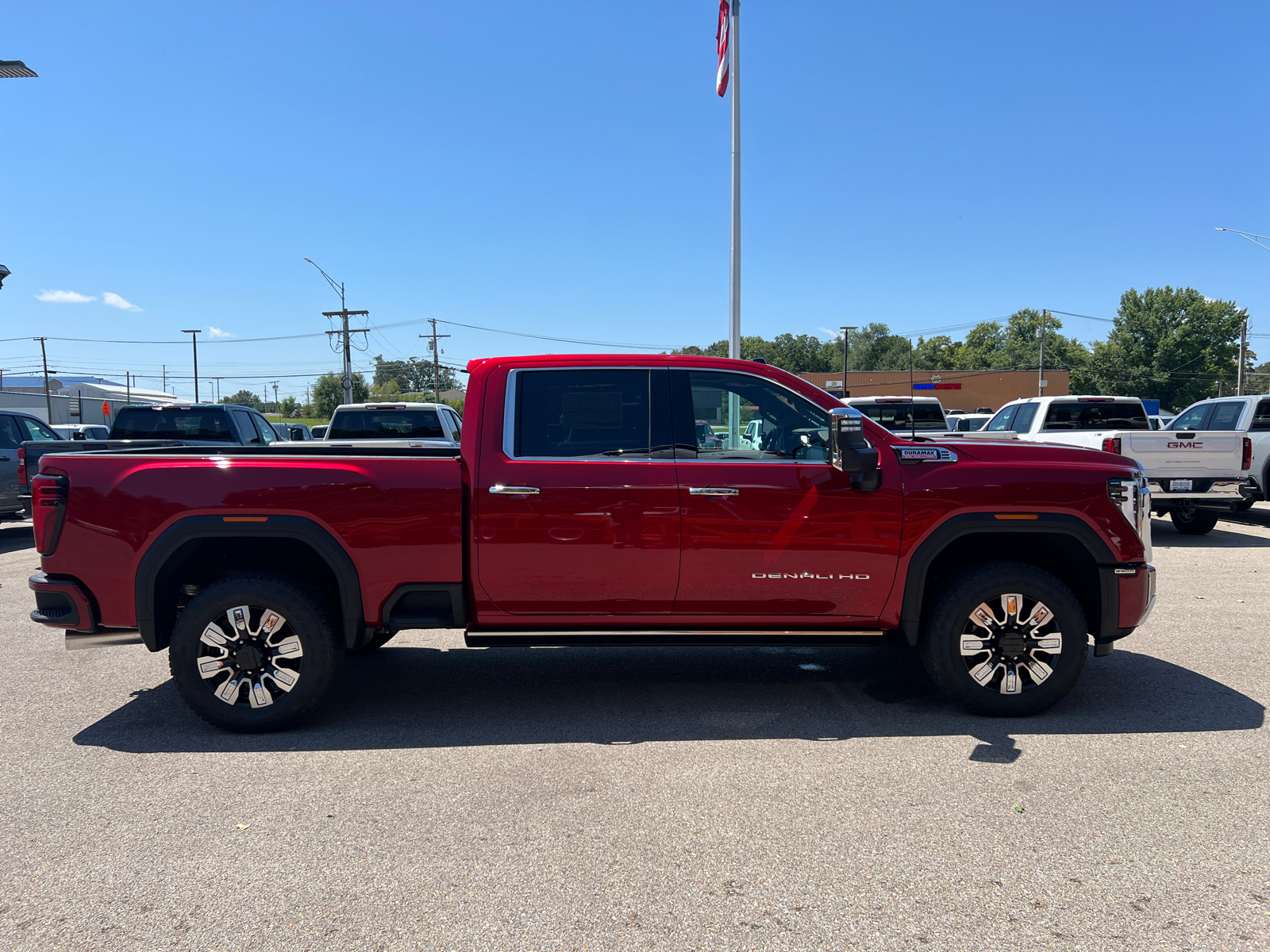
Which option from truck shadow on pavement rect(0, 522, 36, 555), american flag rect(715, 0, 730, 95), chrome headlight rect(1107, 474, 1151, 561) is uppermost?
american flag rect(715, 0, 730, 95)

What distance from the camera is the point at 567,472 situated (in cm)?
460

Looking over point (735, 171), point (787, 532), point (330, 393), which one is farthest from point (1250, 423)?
point (330, 393)

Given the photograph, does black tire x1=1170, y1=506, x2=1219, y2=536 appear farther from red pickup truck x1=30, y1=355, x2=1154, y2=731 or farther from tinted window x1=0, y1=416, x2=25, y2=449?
tinted window x1=0, y1=416, x2=25, y2=449

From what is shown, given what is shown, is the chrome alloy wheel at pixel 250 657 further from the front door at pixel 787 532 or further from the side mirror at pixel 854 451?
the side mirror at pixel 854 451

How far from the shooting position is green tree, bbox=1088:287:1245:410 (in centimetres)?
8994

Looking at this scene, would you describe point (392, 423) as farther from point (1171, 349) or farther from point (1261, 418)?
point (1171, 349)

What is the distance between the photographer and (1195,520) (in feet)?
39.9

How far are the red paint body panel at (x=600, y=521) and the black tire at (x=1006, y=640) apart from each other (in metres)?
0.31

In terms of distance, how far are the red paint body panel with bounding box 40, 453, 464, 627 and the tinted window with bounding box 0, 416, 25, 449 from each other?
997 centimetres

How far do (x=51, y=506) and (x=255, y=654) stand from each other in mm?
1311

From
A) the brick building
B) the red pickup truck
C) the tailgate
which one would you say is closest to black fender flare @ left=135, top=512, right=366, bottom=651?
the red pickup truck

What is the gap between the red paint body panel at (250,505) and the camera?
4512mm

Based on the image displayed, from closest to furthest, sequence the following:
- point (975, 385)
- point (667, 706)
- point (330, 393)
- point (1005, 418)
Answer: point (667, 706) < point (1005, 418) < point (975, 385) < point (330, 393)

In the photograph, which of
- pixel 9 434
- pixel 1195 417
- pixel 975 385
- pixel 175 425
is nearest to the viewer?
pixel 175 425
